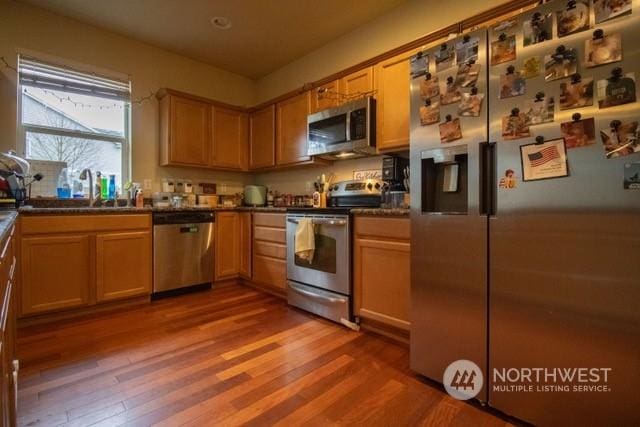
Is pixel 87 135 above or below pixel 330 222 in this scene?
above

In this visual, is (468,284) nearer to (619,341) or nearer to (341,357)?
(619,341)

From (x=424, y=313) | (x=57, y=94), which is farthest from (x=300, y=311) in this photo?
(x=57, y=94)

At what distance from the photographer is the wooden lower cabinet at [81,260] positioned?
7.27ft

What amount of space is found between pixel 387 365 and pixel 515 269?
0.89 m

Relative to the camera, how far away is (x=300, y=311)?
2605 mm

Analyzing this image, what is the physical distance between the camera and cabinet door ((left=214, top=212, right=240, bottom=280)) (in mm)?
3252

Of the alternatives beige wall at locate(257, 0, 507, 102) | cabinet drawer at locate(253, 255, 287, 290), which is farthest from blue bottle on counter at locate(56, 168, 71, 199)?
beige wall at locate(257, 0, 507, 102)

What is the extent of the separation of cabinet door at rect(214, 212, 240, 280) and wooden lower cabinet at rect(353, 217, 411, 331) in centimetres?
165

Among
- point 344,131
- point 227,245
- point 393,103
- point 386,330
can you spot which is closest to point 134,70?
point 227,245

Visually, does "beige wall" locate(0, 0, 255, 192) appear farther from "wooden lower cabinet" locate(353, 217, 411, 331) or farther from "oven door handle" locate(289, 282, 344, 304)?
"wooden lower cabinet" locate(353, 217, 411, 331)

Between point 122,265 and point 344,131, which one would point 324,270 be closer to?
point 344,131

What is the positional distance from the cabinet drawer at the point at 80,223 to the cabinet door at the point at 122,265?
71 millimetres

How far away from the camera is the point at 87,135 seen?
3014 mm

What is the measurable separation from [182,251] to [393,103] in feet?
7.68
